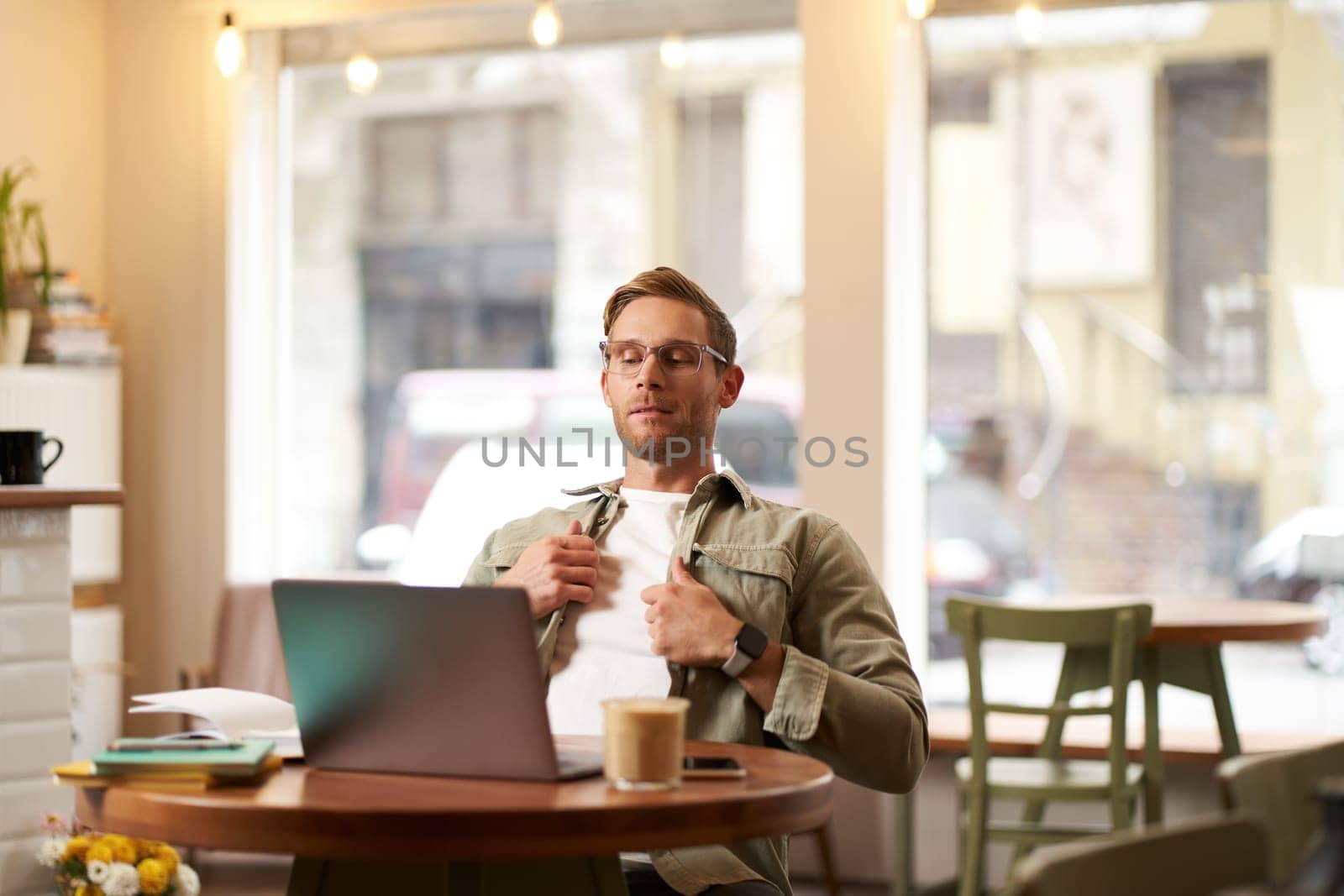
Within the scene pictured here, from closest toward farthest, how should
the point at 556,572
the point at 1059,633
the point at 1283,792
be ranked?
the point at 1283,792
the point at 556,572
the point at 1059,633

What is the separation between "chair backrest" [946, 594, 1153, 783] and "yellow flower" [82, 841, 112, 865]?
1.87 metres

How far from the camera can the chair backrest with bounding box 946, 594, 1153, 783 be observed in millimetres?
3553

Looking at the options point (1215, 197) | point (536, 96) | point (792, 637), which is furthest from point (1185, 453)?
point (792, 637)

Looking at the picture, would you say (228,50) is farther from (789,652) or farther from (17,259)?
(789,652)

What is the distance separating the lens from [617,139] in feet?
16.8

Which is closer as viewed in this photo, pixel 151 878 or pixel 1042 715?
pixel 151 878

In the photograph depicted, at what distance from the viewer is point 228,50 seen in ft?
15.7

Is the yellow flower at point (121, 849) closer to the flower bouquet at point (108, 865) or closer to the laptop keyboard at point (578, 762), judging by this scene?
the flower bouquet at point (108, 865)

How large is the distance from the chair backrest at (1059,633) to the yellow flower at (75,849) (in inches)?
75.2

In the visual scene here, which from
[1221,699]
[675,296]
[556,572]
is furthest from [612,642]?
[1221,699]

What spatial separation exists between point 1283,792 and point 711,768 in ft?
1.73

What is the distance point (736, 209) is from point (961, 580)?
133cm

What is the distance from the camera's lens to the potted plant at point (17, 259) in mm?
4512

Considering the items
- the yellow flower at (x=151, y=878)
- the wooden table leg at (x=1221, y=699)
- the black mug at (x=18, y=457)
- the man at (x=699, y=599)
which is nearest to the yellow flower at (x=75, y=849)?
the yellow flower at (x=151, y=878)
